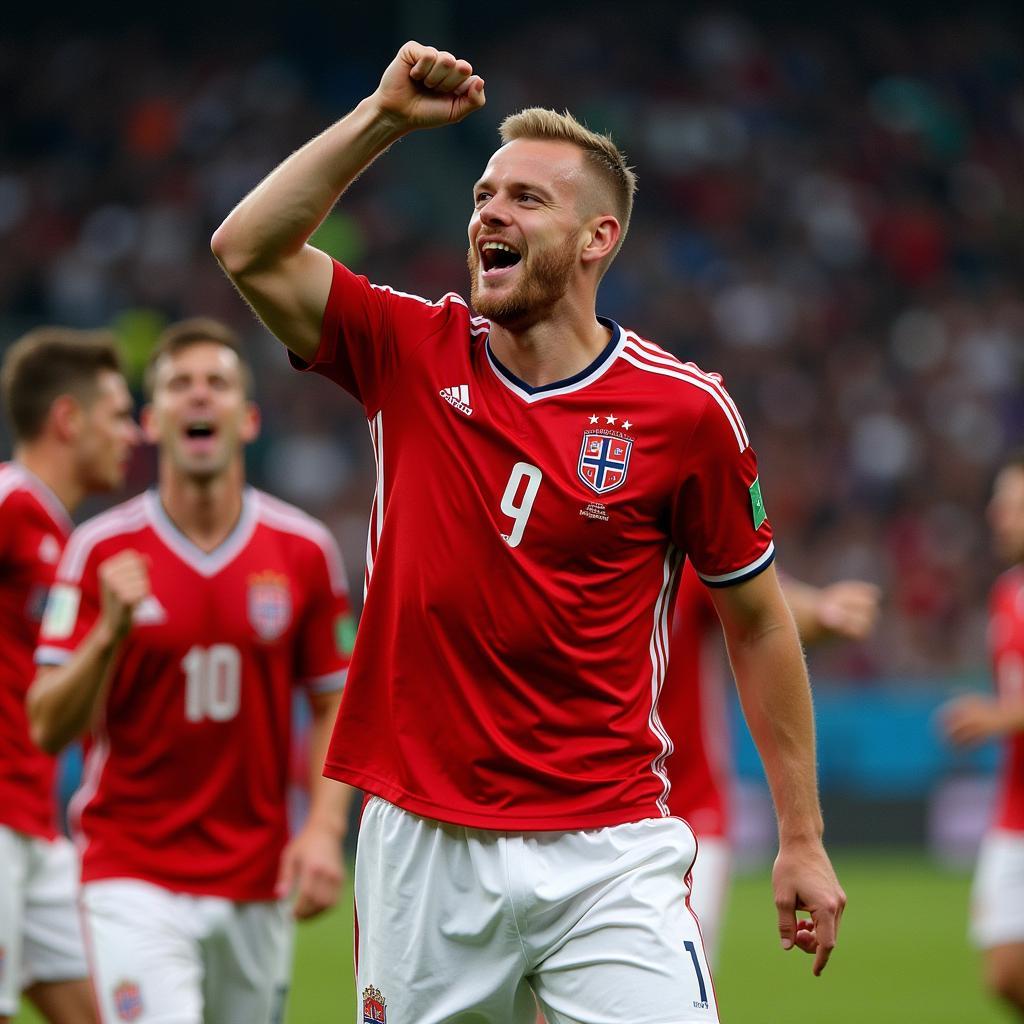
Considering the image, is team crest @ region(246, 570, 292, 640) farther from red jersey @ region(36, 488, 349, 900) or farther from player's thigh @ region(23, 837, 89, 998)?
player's thigh @ region(23, 837, 89, 998)

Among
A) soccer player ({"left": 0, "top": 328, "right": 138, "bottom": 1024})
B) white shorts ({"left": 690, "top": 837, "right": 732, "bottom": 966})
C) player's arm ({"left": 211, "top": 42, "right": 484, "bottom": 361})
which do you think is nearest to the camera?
player's arm ({"left": 211, "top": 42, "right": 484, "bottom": 361})

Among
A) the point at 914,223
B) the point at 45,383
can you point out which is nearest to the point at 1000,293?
the point at 914,223

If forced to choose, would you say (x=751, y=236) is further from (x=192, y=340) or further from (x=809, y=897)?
(x=809, y=897)

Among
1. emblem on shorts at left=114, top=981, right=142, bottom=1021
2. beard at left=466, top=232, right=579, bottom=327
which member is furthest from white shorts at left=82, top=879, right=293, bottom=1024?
beard at left=466, top=232, right=579, bottom=327

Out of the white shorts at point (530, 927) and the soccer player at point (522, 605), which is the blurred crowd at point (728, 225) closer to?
the soccer player at point (522, 605)

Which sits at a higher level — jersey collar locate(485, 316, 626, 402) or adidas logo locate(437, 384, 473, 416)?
jersey collar locate(485, 316, 626, 402)

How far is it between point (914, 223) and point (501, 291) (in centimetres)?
1860

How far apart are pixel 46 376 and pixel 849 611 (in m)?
2.87

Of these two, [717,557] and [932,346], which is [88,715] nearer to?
[717,557]

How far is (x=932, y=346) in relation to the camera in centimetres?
2055

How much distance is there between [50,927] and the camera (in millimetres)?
6059

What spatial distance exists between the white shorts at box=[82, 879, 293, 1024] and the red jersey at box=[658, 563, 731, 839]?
5.14 feet

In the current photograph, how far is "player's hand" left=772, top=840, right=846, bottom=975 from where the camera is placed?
388 cm

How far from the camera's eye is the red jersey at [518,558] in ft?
12.6
